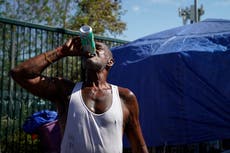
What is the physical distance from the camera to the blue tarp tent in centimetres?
475

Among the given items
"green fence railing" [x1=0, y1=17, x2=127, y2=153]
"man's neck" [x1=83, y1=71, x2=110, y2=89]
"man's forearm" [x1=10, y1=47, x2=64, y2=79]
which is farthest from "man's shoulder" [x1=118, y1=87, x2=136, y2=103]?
"green fence railing" [x1=0, y1=17, x2=127, y2=153]

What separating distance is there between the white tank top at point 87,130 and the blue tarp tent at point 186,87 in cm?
251

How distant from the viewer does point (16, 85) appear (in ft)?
17.7

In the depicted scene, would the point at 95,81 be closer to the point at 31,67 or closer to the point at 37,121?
the point at 31,67

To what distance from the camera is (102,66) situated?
2678mm

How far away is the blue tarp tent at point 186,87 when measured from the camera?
475cm

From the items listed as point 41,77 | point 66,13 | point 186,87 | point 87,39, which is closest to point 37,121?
point 186,87

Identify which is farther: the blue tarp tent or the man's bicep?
the blue tarp tent

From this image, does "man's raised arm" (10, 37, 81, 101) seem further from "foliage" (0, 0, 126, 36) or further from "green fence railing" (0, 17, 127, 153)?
"foliage" (0, 0, 126, 36)

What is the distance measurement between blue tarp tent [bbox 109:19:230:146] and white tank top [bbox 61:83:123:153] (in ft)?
8.24

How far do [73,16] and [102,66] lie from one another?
11.6 metres

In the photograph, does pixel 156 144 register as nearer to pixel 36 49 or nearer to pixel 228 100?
pixel 228 100

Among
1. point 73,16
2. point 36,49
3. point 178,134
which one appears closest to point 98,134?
point 178,134

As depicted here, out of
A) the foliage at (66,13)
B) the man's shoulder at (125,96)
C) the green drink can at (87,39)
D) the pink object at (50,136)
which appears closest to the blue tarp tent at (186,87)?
the pink object at (50,136)
